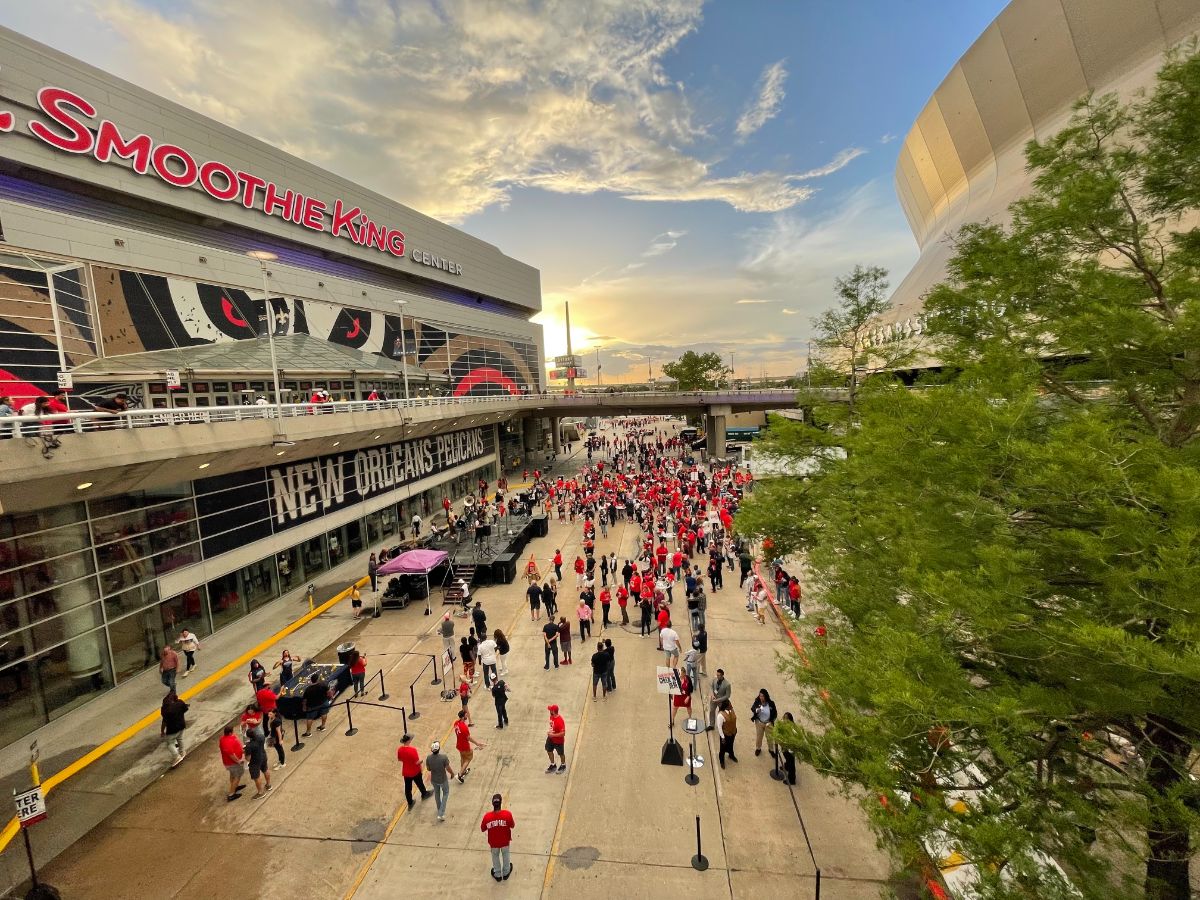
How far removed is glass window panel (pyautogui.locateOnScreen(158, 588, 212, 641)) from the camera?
15.2 m

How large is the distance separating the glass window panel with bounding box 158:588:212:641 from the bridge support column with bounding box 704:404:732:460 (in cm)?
4018

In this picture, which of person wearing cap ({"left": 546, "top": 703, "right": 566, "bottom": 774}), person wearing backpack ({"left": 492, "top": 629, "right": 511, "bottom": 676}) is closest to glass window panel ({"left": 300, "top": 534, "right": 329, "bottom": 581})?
person wearing backpack ({"left": 492, "top": 629, "right": 511, "bottom": 676})

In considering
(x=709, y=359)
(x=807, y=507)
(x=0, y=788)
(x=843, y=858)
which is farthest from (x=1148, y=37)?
(x=709, y=359)

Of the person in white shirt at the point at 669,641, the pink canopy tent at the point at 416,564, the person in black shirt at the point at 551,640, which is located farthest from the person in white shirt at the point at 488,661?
the pink canopy tent at the point at 416,564

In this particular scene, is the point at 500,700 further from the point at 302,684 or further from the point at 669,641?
the point at 302,684

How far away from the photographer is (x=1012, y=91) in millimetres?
40906

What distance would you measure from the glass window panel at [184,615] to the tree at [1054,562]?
17.1 m

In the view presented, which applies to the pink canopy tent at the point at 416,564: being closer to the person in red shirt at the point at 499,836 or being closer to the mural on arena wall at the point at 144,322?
the mural on arena wall at the point at 144,322

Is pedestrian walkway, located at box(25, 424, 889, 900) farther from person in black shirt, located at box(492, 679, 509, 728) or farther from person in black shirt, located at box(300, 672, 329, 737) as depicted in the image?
person in black shirt, located at box(300, 672, 329, 737)

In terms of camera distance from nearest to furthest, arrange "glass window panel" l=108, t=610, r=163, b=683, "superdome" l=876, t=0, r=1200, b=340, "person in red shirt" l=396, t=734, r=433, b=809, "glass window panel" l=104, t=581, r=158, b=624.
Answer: "person in red shirt" l=396, t=734, r=433, b=809 < "glass window panel" l=104, t=581, r=158, b=624 < "glass window panel" l=108, t=610, r=163, b=683 < "superdome" l=876, t=0, r=1200, b=340

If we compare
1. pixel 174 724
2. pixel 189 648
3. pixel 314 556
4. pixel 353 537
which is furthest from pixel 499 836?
pixel 353 537

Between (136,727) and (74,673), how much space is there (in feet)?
8.11

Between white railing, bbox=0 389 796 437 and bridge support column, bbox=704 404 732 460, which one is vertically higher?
white railing, bbox=0 389 796 437

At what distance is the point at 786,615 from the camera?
51.3 feet
